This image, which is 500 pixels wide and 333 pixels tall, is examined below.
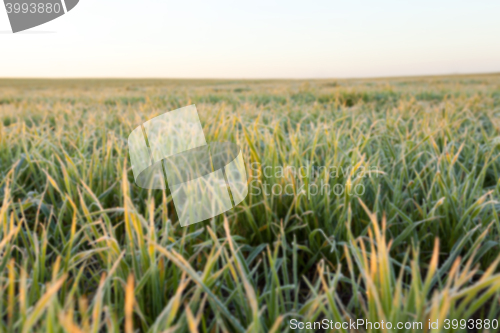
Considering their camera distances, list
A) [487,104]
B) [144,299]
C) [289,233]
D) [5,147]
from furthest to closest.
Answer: [487,104] → [5,147] → [289,233] → [144,299]

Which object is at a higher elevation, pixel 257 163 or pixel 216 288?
pixel 257 163

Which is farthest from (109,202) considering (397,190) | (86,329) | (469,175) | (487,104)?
→ (487,104)

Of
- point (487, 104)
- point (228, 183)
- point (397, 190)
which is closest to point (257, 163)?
point (228, 183)

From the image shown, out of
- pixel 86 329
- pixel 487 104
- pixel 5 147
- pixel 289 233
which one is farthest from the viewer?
pixel 487 104

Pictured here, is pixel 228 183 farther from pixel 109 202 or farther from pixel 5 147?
pixel 5 147

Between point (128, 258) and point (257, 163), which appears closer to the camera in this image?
point (128, 258)

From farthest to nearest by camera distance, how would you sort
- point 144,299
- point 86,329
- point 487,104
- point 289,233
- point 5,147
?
point 487,104, point 5,147, point 289,233, point 144,299, point 86,329

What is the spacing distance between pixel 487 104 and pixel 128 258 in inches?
147

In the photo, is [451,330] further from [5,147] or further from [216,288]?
[5,147]

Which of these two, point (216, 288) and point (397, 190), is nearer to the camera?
point (216, 288)

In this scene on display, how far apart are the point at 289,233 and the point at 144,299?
450 millimetres

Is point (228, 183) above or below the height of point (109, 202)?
above

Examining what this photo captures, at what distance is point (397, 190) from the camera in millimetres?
1048

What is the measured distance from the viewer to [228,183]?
3.40ft
